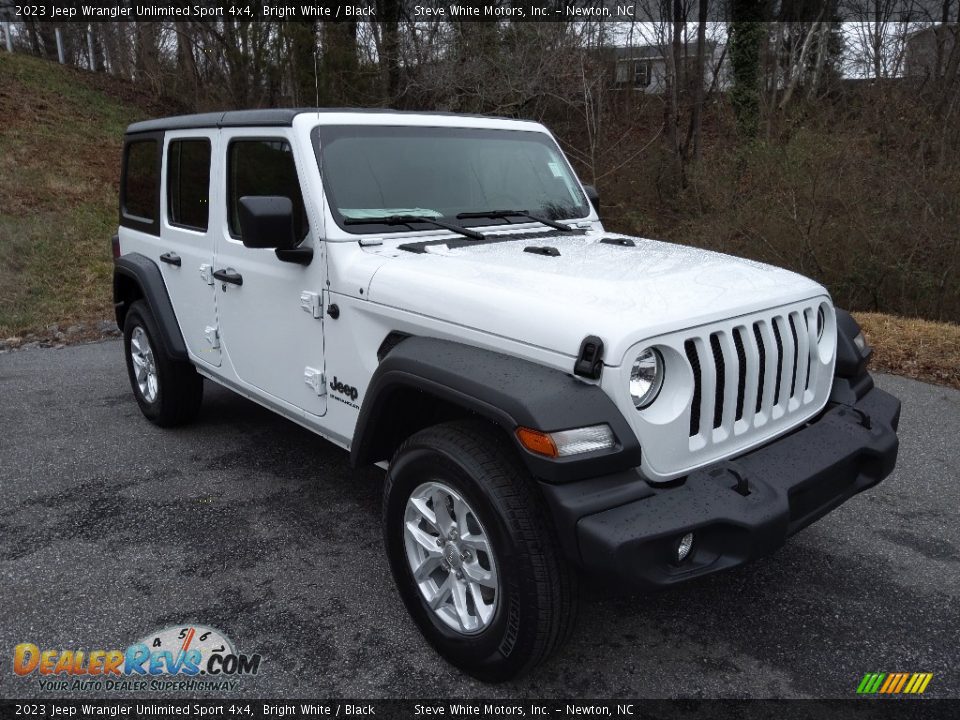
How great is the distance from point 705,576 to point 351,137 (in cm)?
244

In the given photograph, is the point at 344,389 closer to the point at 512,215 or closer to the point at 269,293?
the point at 269,293

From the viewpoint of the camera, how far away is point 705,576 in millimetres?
2359

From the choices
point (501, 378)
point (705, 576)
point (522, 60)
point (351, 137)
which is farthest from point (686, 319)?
point (522, 60)

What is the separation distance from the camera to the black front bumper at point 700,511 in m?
2.21

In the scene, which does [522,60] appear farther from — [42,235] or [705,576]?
[705,576]

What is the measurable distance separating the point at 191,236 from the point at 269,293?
3.33 feet

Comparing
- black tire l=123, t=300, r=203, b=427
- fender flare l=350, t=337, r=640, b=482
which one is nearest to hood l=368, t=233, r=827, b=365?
fender flare l=350, t=337, r=640, b=482

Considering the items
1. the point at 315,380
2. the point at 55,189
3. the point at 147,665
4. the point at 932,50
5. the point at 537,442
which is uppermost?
the point at 932,50

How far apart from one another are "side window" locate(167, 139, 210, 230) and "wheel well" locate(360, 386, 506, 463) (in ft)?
6.41

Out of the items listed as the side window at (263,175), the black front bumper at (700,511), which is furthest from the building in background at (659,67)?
the black front bumper at (700,511)

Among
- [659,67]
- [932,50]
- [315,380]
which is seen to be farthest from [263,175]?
[659,67]

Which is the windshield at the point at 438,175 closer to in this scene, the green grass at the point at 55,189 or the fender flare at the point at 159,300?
the fender flare at the point at 159,300

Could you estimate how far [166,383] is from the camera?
4.90 meters

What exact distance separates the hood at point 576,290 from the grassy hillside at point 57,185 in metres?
7.30
